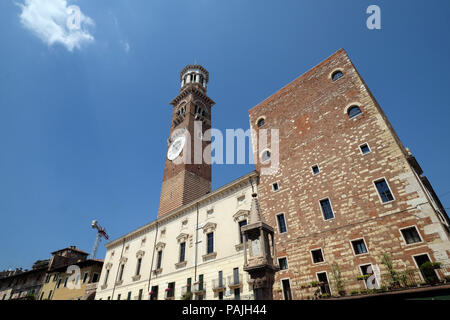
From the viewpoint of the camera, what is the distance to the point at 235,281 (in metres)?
18.2

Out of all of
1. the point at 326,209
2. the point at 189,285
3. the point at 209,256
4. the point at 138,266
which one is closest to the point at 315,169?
the point at 326,209

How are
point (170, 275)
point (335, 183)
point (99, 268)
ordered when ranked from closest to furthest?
point (335, 183)
point (170, 275)
point (99, 268)

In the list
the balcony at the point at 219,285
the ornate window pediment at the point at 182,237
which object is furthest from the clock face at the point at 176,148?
the balcony at the point at 219,285

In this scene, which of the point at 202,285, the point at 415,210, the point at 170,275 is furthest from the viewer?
the point at 170,275

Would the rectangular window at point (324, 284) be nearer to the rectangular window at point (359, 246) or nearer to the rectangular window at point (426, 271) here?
the rectangular window at point (359, 246)

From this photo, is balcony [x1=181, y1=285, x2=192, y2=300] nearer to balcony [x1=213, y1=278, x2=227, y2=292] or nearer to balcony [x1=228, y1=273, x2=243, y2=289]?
balcony [x1=213, y1=278, x2=227, y2=292]

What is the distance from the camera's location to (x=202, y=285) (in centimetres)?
2036

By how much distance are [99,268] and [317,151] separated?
113 ft

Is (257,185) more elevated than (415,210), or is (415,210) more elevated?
(257,185)

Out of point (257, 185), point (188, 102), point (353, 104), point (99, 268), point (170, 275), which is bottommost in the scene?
point (170, 275)

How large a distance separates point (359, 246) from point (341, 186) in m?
3.95

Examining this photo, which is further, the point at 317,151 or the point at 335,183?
the point at 317,151
